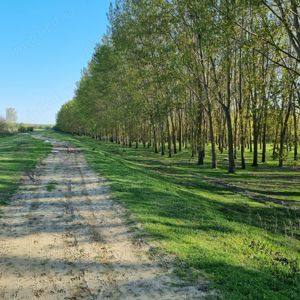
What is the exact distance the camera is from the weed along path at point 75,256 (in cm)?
792

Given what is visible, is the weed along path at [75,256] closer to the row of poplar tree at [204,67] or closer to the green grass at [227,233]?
the green grass at [227,233]

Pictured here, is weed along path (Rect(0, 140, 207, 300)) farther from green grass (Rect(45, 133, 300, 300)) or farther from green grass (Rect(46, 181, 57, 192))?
green grass (Rect(46, 181, 57, 192))

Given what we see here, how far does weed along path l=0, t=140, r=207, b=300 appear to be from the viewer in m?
7.92

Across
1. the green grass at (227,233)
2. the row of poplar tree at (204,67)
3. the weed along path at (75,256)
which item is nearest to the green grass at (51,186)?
the weed along path at (75,256)

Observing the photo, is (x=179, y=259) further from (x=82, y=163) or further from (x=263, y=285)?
(x=82, y=163)

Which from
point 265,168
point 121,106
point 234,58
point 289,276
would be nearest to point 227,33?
point 289,276

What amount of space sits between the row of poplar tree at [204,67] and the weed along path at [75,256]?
1230cm

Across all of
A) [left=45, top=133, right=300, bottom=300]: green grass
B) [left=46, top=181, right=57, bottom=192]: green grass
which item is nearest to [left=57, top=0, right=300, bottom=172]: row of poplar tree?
[left=45, top=133, right=300, bottom=300]: green grass

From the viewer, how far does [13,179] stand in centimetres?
2067

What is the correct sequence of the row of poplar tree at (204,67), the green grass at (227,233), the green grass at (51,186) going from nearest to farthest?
the green grass at (227,233)
the green grass at (51,186)
the row of poplar tree at (204,67)

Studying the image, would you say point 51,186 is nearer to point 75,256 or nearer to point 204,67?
point 75,256

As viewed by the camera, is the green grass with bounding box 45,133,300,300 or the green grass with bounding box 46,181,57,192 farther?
the green grass with bounding box 46,181,57,192

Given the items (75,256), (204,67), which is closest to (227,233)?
(75,256)

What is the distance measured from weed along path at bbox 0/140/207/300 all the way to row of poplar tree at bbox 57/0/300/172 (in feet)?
40.3
